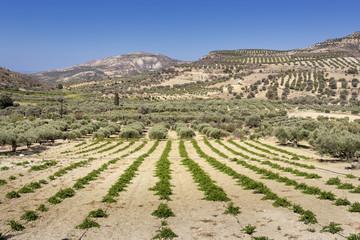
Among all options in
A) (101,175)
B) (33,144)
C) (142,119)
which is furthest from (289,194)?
(142,119)

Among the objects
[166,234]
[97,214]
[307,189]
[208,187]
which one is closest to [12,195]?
[97,214]

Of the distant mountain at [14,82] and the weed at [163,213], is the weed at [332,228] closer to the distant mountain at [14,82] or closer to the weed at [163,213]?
the weed at [163,213]

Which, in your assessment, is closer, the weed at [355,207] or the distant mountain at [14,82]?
the weed at [355,207]

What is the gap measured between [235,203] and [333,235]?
497cm

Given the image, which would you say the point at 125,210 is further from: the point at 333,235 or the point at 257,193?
the point at 333,235

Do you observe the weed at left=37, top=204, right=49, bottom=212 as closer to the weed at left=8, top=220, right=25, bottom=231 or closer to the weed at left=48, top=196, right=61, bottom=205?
the weed at left=48, top=196, right=61, bottom=205

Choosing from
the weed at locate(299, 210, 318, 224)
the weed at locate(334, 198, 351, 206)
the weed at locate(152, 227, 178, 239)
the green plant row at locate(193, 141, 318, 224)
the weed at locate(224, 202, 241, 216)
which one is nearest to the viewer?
the weed at locate(152, 227, 178, 239)

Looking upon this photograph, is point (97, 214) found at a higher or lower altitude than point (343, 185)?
higher

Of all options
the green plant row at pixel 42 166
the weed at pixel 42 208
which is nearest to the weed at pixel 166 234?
the weed at pixel 42 208

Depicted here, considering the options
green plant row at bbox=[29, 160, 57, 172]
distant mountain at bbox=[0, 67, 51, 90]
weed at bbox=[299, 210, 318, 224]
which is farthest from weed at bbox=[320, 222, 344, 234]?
distant mountain at bbox=[0, 67, 51, 90]

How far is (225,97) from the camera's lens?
117125 mm

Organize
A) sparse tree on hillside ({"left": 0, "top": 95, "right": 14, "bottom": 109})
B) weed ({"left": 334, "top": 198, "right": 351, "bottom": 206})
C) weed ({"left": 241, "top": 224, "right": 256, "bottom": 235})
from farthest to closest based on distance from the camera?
sparse tree on hillside ({"left": 0, "top": 95, "right": 14, "bottom": 109}) < weed ({"left": 334, "top": 198, "right": 351, "bottom": 206}) < weed ({"left": 241, "top": 224, "right": 256, "bottom": 235})

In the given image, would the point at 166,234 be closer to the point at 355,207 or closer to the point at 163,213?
the point at 163,213

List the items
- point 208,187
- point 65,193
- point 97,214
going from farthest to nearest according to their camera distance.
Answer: point 208,187 → point 65,193 → point 97,214
